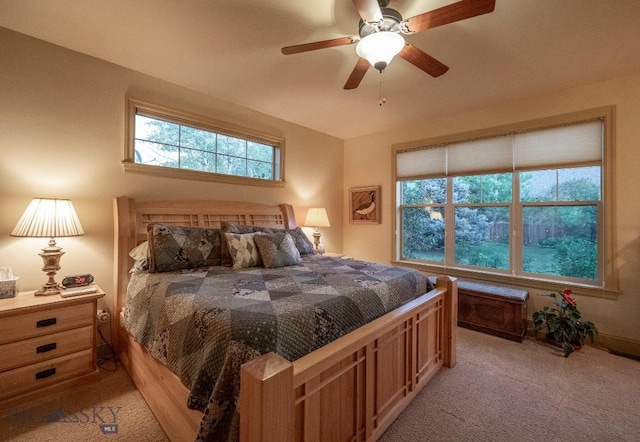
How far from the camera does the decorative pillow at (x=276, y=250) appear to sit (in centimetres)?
245

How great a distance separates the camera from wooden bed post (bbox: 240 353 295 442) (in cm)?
89

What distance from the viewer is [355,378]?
1446 mm

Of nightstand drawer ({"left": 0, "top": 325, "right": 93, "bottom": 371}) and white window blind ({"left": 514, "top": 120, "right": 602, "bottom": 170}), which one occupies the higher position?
white window blind ({"left": 514, "top": 120, "right": 602, "bottom": 170})

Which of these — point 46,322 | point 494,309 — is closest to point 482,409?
point 494,309

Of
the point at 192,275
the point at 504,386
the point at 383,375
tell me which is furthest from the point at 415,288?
the point at 192,275

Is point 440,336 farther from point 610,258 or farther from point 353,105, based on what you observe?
point 353,105

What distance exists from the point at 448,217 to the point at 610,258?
62.2 inches

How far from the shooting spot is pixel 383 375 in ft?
5.40

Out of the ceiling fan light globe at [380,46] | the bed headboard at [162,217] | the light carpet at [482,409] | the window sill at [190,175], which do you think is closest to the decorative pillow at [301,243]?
the bed headboard at [162,217]

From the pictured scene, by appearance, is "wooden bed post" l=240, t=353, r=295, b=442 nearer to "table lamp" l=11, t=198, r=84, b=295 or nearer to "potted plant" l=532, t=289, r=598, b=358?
"table lamp" l=11, t=198, r=84, b=295

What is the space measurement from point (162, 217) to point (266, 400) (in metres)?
2.38

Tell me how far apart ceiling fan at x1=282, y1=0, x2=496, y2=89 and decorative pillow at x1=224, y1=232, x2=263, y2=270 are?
1.54 meters

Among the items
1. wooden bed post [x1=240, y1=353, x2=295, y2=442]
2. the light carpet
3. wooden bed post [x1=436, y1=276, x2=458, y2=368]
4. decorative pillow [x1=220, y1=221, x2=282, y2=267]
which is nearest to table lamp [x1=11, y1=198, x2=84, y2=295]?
the light carpet

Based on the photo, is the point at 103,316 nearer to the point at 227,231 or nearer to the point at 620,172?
the point at 227,231
